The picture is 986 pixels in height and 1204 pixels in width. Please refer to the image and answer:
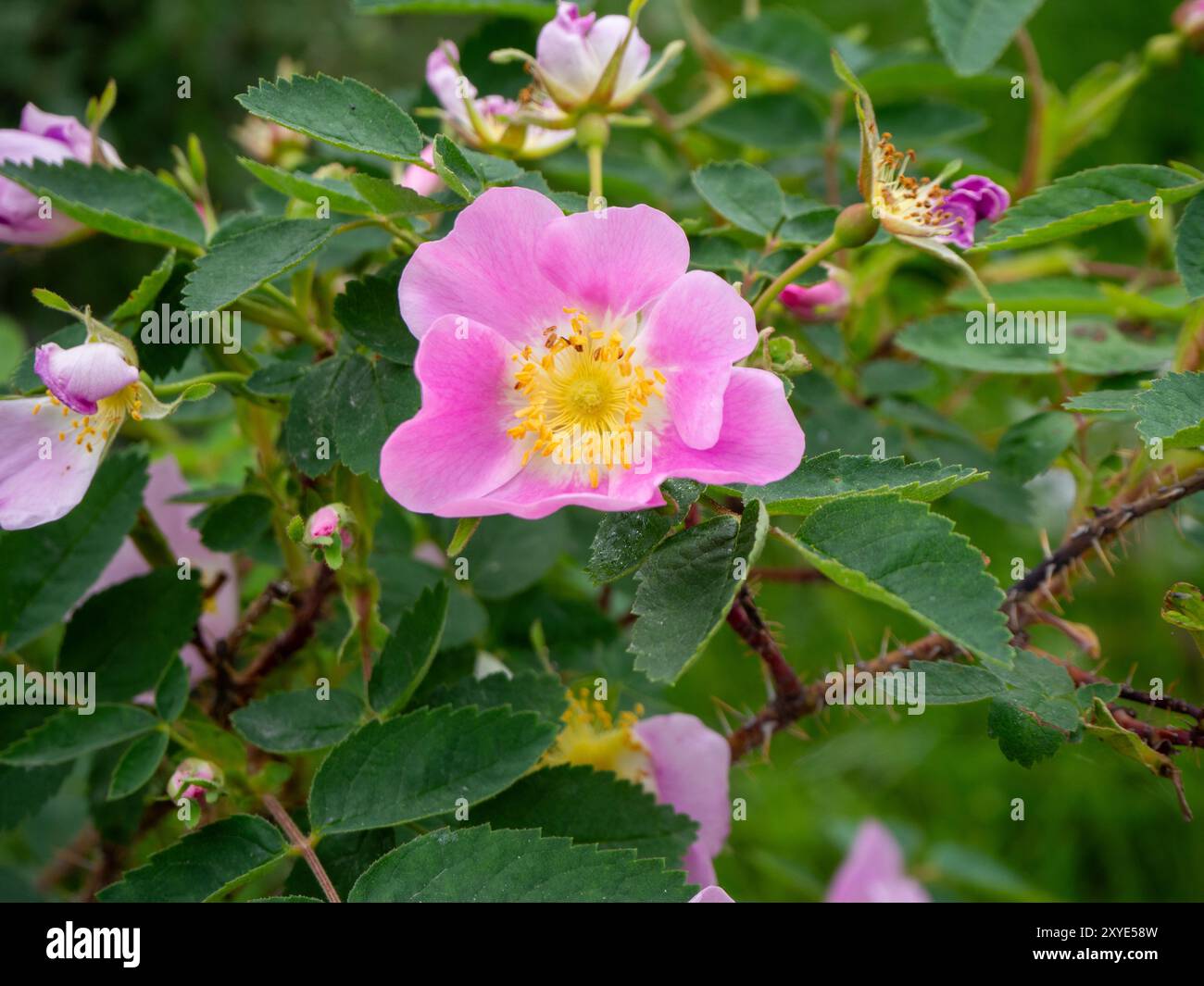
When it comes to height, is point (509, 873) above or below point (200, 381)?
below

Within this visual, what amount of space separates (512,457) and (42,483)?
32 centimetres

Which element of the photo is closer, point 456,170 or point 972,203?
point 456,170

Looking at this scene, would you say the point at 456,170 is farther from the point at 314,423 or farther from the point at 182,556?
the point at 182,556

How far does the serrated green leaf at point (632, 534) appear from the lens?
2.24ft

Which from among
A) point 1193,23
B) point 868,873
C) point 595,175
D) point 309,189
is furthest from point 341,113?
point 1193,23

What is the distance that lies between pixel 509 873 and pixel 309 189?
454 millimetres

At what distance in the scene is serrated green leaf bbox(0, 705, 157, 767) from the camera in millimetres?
835

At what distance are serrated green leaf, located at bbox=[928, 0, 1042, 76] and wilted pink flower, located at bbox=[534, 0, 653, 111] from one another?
331 mm

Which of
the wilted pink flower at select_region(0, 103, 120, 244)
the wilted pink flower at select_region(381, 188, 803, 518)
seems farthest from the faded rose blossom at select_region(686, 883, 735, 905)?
the wilted pink flower at select_region(0, 103, 120, 244)

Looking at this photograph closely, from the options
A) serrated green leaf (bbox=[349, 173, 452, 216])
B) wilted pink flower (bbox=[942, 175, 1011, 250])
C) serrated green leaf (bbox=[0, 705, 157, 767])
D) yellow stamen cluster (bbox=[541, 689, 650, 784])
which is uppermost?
wilted pink flower (bbox=[942, 175, 1011, 250])

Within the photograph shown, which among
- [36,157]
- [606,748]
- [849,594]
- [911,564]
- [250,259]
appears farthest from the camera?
[849,594]

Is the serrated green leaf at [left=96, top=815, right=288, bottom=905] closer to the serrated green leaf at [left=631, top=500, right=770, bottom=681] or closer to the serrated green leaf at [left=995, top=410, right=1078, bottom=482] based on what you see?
the serrated green leaf at [left=631, top=500, right=770, bottom=681]

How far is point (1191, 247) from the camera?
2.73 feet
